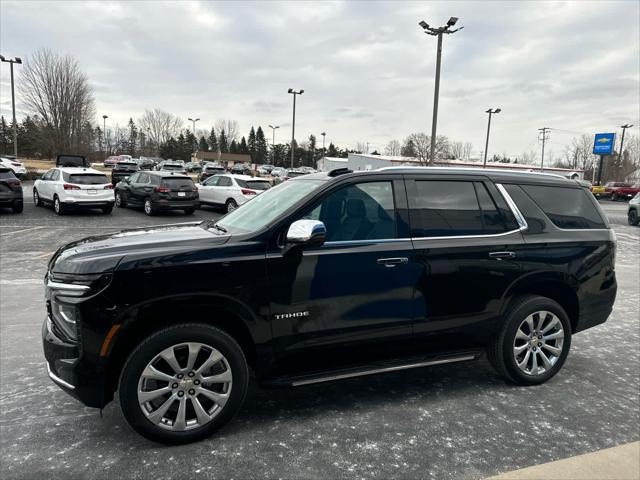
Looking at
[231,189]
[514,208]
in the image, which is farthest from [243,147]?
[514,208]

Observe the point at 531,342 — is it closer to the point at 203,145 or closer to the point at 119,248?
the point at 119,248

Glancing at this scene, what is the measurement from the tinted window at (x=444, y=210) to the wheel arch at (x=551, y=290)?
59 cm

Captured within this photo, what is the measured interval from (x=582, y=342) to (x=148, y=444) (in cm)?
462

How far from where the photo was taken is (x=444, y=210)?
145 inches

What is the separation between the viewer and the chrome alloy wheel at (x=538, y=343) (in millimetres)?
3867

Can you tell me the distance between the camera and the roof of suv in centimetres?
358

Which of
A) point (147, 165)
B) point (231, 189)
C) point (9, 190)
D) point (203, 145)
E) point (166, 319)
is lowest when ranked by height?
point (9, 190)

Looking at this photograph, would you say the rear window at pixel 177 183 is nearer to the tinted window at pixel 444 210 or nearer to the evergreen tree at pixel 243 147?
the tinted window at pixel 444 210

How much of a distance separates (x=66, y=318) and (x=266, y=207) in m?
1.62

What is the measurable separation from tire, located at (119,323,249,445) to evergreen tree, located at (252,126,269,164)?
116 meters

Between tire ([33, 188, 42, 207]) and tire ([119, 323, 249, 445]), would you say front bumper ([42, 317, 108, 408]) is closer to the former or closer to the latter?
tire ([119, 323, 249, 445])

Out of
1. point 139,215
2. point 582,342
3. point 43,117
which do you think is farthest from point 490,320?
point 43,117

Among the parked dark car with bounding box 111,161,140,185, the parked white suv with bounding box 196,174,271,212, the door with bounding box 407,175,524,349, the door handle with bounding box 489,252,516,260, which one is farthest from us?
the parked dark car with bounding box 111,161,140,185

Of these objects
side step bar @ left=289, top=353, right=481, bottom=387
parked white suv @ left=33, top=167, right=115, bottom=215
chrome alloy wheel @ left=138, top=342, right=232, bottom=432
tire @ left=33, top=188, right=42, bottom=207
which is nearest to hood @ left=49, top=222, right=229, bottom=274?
chrome alloy wheel @ left=138, top=342, right=232, bottom=432
